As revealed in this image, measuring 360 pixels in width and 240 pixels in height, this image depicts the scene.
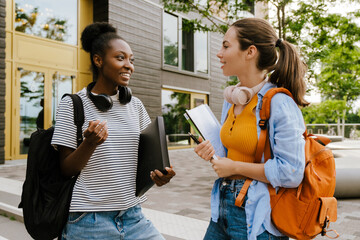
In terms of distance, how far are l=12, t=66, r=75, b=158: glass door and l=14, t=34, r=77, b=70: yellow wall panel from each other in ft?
1.03

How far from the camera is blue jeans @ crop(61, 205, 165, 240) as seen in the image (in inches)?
62.7

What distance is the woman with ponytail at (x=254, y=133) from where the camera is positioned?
4.41 feet

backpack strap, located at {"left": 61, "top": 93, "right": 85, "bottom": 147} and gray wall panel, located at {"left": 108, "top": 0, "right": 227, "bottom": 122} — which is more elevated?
gray wall panel, located at {"left": 108, "top": 0, "right": 227, "bottom": 122}

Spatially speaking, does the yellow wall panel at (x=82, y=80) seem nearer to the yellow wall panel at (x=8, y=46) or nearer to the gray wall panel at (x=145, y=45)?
the gray wall panel at (x=145, y=45)

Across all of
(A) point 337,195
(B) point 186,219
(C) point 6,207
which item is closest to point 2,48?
(C) point 6,207

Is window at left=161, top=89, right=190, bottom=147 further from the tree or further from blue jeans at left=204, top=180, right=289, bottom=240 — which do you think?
blue jeans at left=204, top=180, right=289, bottom=240

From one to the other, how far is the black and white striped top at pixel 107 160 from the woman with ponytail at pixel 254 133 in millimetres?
434

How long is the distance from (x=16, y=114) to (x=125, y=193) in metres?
9.99

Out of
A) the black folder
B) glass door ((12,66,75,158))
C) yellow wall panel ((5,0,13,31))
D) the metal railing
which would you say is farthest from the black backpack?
the metal railing

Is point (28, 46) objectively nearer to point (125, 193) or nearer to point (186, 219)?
point (186, 219)

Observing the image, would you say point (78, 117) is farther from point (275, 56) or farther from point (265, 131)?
point (275, 56)

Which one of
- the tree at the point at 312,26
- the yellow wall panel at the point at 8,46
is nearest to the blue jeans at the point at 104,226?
the tree at the point at 312,26

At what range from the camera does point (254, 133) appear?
145cm

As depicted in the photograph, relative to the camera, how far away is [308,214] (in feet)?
4.39
